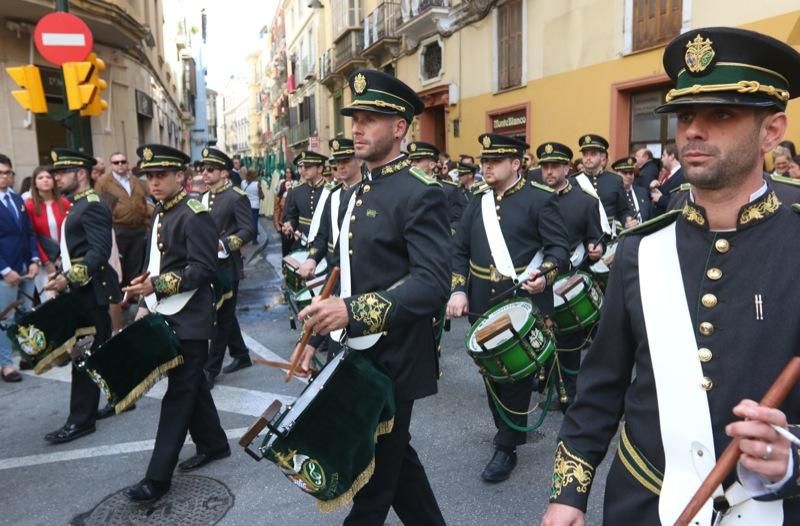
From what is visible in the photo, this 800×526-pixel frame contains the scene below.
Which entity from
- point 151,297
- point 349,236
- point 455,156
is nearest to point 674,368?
point 349,236

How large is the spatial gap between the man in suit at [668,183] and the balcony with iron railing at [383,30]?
49.8 feet

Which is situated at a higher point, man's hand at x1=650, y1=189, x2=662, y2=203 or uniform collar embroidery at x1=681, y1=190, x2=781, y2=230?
uniform collar embroidery at x1=681, y1=190, x2=781, y2=230

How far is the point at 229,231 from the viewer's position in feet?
22.4

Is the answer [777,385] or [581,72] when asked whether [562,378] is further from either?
[581,72]

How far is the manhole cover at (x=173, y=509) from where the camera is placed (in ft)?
12.0

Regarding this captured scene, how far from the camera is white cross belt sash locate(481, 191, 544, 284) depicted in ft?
14.5

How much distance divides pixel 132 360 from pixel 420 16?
1693 centimetres

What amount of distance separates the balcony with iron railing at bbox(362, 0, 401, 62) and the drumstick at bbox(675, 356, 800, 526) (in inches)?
851

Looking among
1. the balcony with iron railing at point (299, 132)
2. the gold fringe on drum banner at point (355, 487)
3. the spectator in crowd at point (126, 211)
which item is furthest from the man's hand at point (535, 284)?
the balcony with iron railing at point (299, 132)

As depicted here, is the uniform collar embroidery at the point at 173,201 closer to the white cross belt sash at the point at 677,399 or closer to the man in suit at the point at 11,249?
the man in suit at the point at 11,249

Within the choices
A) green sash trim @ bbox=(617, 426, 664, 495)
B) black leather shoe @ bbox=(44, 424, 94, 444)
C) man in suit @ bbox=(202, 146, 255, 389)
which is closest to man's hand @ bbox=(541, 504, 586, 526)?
green sash trim @ bbox=(617, 426, 664, 495)

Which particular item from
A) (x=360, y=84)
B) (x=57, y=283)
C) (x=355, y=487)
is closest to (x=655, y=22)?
(x=360, y=84)

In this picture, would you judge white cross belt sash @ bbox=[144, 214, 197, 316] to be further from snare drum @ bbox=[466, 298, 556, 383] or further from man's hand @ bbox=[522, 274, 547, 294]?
man's hand @ bbox=[522, 274, 547, 294]

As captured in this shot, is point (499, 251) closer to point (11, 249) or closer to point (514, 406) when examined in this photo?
point (514, 406)
